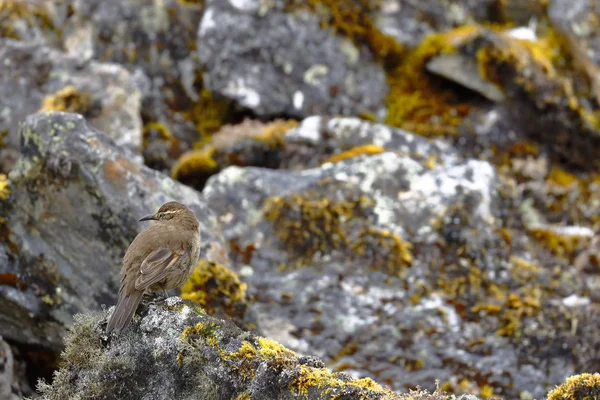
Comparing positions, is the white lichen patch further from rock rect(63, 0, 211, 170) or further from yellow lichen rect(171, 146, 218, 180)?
yellow lichen rect(171, 146, 218, 180)

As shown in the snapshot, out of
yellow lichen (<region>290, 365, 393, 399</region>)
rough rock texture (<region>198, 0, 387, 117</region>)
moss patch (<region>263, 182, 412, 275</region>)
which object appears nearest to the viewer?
yellow lichen (<region>290, 365, 393, 399</region>)

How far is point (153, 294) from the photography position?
24.2 feet

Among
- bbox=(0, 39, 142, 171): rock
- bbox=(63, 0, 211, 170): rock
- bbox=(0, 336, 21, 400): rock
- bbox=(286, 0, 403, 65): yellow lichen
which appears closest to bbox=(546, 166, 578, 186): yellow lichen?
bbox=(286, 0, 403, 65): yellow lichen

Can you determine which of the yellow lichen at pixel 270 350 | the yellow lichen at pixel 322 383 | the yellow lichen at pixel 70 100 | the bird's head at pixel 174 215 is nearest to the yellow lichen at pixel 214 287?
the bird's head at pixel 174 215

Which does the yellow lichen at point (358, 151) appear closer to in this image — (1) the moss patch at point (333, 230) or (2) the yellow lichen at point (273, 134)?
(2) the yellow lichen at point (273, 134)

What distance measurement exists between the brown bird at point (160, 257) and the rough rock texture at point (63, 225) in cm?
101

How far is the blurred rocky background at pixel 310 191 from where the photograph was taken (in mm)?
8867

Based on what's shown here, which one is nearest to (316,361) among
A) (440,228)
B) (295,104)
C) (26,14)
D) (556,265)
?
(440,228)

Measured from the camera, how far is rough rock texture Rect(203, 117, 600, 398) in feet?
33.2

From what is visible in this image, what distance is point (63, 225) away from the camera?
363 inches

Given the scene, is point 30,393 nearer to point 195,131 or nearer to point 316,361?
point 316,361

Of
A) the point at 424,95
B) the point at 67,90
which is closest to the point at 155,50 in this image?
the point at 67,90

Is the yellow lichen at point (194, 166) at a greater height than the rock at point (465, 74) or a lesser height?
lesser

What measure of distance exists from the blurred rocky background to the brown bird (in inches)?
12.8
